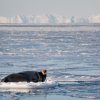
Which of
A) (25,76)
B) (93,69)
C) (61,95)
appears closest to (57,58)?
(93,69)

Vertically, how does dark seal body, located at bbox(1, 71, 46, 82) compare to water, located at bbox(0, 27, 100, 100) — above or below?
above

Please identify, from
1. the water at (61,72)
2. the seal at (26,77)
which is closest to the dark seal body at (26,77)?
the seal at (26,77)

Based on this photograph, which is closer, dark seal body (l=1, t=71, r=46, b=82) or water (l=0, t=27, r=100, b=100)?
water (l=0, t=27, r=100, b=100)

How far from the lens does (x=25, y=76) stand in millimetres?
20516

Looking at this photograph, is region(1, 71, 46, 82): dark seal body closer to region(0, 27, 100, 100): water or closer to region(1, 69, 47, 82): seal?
region(1, 69, 47, 82): seal

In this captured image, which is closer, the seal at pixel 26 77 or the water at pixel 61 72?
the water at pixel 61 72

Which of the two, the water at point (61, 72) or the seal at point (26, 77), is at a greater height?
the seal at point (26, 77)

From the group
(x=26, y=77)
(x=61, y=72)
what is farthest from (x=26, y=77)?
(x=61, y=72)

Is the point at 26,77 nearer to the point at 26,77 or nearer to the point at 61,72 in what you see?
the point at 26,77

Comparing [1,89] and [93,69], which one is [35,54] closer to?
[93,69]

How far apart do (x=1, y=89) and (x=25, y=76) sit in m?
1.25

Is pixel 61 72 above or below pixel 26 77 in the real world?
below

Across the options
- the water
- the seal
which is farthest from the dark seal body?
the water

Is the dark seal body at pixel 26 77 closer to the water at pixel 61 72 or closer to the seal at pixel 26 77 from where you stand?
the seal at pixel 26 77
